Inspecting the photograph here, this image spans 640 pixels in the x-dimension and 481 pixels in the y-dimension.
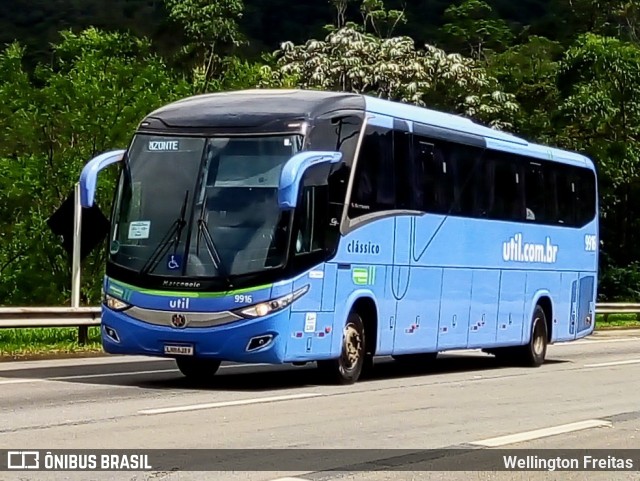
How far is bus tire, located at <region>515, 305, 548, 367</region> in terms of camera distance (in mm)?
22661

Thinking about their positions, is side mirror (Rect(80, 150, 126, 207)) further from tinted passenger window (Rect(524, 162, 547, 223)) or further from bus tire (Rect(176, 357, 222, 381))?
tinted passenger window (Rect(524, 162, 547, 223))

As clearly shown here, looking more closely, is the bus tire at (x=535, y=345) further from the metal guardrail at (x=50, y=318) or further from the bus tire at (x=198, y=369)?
the metal guardrail at (x=50, y=318)

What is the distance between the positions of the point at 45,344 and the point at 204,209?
9011 mm

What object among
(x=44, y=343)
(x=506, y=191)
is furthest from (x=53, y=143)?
(x=506, y=191)

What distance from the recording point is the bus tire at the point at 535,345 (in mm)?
22661

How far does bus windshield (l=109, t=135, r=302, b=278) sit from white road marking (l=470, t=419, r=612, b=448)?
3.85 m

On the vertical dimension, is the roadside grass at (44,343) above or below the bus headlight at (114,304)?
below

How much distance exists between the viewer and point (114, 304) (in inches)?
624

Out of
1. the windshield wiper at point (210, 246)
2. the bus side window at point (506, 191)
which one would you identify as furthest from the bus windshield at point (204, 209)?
the bus side window at point (506, 191)

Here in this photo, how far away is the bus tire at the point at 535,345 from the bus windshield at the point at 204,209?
838cm

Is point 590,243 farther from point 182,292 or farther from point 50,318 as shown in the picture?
point 182,292

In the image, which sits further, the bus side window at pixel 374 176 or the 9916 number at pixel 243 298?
the bus side window at pixel 374 176

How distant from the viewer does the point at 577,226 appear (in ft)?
79.0

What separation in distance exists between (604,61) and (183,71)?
1885cm
